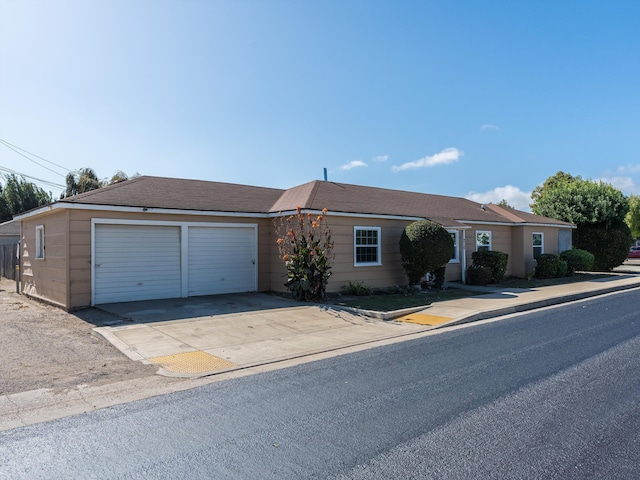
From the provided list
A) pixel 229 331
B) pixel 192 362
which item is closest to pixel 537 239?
pixel 229 331

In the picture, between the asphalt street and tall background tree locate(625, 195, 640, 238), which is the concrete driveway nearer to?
the asphalt street

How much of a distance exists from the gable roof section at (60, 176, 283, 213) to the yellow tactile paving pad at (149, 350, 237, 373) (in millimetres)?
6420

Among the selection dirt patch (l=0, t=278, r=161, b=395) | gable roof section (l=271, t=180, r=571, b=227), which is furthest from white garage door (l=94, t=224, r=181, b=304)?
gable roof section (l=271, t=180, r=571, b=227)

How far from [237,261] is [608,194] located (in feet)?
70.2

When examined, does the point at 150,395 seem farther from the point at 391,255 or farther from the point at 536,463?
the point at 391,255

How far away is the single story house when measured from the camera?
11.9 meters

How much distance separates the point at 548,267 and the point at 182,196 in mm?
15945

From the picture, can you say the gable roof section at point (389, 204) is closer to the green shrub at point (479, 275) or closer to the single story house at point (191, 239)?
the single story house at point (191, 239)

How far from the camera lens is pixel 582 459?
11.7ft

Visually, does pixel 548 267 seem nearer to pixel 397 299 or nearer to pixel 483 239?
pixel 483 239

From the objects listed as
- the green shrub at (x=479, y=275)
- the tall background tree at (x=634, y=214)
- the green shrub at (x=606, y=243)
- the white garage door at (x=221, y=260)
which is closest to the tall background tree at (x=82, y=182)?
the white garage door at (x=221, y=260)

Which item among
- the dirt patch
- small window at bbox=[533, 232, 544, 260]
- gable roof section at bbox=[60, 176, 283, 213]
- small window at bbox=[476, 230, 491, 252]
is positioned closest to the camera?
the dirt patch

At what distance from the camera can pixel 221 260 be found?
47.2 feet

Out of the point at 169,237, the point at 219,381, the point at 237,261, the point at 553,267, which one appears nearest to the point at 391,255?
the point at 237,261
